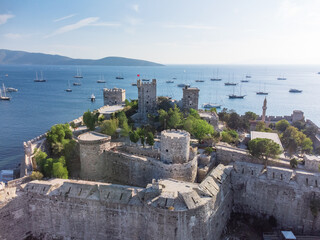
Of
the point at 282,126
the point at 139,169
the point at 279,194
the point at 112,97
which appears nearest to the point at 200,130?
the point at 139,169

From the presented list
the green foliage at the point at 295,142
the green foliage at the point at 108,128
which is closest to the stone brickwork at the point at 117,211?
the green foliage at the point at 295,142

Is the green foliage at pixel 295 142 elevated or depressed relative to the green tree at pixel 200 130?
depressed

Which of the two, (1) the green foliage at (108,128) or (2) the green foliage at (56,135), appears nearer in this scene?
(2) the green foliage at (56,135)

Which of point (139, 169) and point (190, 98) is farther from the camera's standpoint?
point (190, 98)

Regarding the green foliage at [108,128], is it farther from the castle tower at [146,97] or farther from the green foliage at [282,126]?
the green foliage at [282,126]

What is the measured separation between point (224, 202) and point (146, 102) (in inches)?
978

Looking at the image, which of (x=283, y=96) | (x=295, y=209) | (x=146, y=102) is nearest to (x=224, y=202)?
(x=295, y=209)

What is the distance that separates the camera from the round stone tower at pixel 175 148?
2069 cm

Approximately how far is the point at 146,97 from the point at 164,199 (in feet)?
88.1

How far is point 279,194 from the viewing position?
19016 mm

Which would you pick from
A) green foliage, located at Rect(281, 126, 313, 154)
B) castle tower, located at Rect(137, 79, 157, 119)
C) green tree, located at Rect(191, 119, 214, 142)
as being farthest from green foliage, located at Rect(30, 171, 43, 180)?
green foliage, located at Rect(281, 126, 313, 154)

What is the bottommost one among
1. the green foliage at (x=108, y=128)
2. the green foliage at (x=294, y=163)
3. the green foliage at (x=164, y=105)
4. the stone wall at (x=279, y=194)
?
the stone wall at (x=279, y=194)

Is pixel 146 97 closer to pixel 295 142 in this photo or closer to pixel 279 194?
pixel 295 142

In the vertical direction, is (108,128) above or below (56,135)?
above
